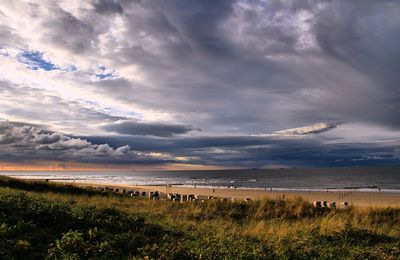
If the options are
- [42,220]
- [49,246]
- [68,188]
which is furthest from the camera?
[68,188]

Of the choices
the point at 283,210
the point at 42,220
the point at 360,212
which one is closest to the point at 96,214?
the point at 42,220

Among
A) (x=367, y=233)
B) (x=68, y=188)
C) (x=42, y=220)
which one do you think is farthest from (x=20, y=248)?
(x=68, y=188)

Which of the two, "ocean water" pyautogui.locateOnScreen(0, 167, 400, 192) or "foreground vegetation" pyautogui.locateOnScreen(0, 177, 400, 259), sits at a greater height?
"foreground vegetation" pyautogui.locateOnScreen(0, 177, 400, 259)

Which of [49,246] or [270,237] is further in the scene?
[270,237]

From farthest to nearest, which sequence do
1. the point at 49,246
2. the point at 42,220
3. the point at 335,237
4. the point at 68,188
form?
the point at 68,188 → the point at 335,237 → the point at 42,220 → the point at 49,246

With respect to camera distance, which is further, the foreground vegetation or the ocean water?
the ocean water

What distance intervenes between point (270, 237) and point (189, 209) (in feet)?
29.7

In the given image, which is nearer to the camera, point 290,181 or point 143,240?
point 143,240

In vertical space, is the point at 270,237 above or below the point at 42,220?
below

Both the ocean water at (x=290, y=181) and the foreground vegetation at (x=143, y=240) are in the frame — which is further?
the ocean water at (x=290, y=181)

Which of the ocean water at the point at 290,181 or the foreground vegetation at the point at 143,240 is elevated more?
the foreground vegetation at the point at 143,240

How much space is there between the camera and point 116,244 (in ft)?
29.1

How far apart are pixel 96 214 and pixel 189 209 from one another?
8.67 metres

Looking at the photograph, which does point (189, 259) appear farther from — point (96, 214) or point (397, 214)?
point (397, 214)
